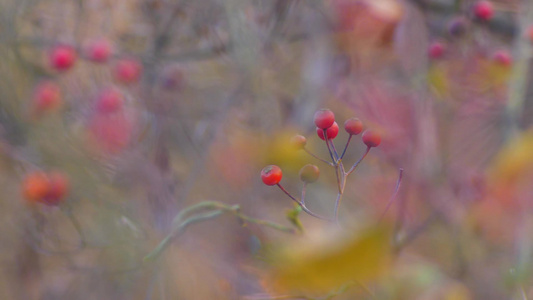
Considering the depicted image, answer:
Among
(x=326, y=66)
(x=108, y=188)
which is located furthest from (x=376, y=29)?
(x=108, y=188)

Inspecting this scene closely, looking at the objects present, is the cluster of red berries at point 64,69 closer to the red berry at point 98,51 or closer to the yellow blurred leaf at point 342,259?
the red berry at point 98,51

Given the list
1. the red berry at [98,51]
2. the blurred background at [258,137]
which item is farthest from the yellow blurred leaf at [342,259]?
the red berry at [98,51]

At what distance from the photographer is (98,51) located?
1.43m

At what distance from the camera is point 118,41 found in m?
1.71

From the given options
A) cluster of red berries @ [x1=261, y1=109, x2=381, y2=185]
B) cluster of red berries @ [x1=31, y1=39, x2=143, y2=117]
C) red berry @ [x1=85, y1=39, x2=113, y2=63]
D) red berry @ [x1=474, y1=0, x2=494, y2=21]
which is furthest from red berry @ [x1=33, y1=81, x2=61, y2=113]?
red berry @ [x1=474, y1=0, x2=494, y2=21]

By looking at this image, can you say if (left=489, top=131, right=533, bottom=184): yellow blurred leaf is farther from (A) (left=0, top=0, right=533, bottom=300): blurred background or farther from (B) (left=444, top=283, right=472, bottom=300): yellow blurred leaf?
(B) (left=444, top=283, right=472, bottom=300): yellow blurred leaf

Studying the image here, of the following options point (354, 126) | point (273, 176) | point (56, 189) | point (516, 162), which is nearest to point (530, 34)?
point (516, 162)

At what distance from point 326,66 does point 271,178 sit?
0.77 m

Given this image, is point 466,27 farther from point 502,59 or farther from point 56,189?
point 56,189

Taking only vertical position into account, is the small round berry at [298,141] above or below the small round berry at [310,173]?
above

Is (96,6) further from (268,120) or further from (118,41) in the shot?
(268,120)

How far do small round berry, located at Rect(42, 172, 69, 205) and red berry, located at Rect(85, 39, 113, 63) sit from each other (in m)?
0.39

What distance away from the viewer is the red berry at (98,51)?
143cm

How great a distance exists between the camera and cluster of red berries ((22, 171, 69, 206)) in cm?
117
